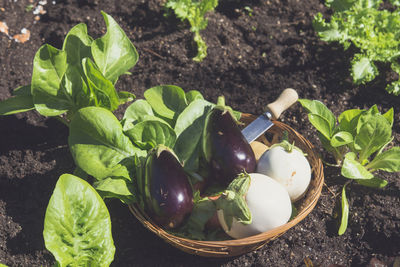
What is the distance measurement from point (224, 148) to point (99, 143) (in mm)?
504

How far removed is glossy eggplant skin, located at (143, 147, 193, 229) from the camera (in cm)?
168

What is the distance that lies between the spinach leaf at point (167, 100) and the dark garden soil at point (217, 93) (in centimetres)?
42

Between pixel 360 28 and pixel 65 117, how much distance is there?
1.65 metres

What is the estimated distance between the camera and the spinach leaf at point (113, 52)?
2014 millimetres

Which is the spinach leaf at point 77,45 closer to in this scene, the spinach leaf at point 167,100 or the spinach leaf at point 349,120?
the spinach leaf at point 167,100

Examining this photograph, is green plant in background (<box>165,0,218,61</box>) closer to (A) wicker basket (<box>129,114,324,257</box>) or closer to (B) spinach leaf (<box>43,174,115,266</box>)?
(A) wicker basket (<box>129,114,324,257</box>)

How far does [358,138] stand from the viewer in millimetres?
2002

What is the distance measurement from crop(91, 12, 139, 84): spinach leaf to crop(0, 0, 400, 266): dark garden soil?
1.11ft

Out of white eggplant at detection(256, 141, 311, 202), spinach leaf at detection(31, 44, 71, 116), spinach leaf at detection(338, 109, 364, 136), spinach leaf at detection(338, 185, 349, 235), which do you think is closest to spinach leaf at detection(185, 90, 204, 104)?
white eggplant at detection(256, 141, 311, 202)

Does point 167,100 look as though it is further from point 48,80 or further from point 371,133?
point 371,133

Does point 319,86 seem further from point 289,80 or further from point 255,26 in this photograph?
point 255,26

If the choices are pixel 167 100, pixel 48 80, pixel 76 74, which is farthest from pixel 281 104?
pixel 48 80

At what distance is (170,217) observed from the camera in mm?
1709

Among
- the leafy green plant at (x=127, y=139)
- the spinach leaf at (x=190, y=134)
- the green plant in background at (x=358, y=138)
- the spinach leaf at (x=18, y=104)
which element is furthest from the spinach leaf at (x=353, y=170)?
the spinach leaf at (x=18, y=104)
